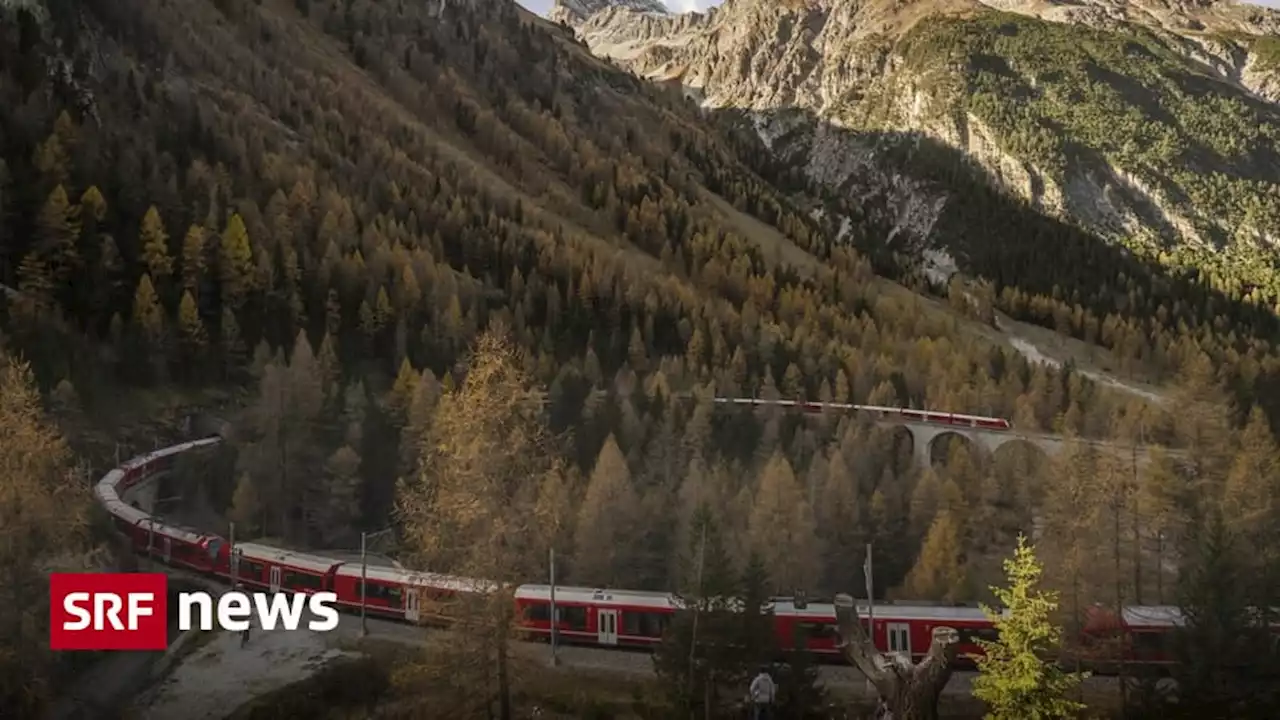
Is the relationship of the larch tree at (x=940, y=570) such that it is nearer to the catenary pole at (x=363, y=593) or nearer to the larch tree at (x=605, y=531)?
the larch tree at (x=605, y=531)

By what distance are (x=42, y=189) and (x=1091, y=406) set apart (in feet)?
366

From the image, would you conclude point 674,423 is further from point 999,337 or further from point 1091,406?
point 999,337

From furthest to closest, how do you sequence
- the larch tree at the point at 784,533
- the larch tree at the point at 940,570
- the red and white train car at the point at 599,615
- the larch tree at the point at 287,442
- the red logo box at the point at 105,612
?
1. the larch tree at the point at 287,442
2. the larch tree at the point at 784,533
3. the larch tree at the point at 940,570
4. the red and white train car at the point at 599,615
5. the red logo box at the point at 105,612

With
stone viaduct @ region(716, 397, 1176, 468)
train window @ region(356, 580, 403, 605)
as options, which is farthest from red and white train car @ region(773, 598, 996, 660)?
stone viaduct @ region(716, 397, 1176, 468)

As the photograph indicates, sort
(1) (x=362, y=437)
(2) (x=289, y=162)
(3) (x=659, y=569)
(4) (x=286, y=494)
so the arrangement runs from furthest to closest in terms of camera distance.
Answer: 1. (2) (x=289, y=162)
2. (1) (x=362, y=437)
3. (4) (x=286, y=494)
4. (3) (x=659, y=569)

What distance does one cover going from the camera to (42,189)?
3509 inches

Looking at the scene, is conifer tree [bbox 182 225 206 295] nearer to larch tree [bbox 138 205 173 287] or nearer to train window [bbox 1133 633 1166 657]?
larch tree [bbox 138 205 173 287]

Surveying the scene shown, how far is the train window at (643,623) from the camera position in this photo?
3888cm

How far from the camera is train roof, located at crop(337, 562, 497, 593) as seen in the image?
27.1 metres

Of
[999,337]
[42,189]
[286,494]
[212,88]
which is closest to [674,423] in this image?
[286,494]

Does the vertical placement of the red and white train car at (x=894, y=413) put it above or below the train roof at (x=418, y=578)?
above

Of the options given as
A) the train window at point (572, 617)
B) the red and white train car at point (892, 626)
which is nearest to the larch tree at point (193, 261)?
the train window at point (572, 617)

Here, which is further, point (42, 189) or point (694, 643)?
point (42, 189)

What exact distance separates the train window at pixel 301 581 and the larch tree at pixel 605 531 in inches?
498
